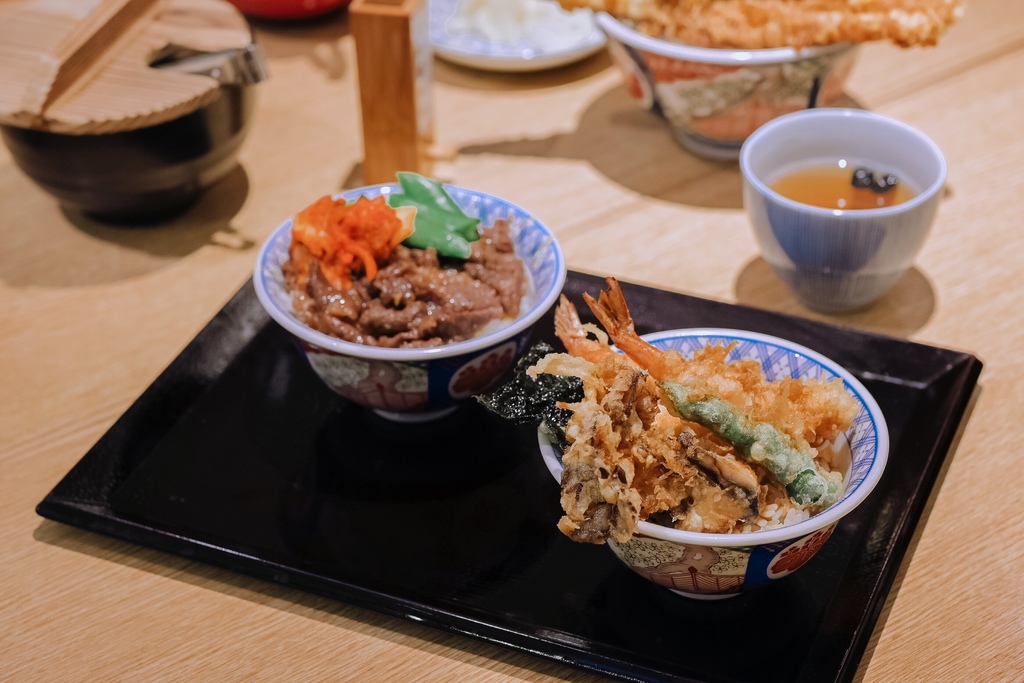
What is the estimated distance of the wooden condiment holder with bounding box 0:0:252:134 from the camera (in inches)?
58.7

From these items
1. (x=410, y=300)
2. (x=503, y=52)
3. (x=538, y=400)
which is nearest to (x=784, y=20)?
(x=503, y=52)

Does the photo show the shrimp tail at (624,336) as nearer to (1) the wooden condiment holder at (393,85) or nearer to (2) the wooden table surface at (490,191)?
(2) the wooden table surface at (490,191)

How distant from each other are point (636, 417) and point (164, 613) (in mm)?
583

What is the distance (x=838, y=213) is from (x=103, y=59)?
120 centimetres

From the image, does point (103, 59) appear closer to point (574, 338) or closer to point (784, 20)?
point (574, 338)

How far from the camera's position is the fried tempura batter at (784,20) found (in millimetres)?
1653

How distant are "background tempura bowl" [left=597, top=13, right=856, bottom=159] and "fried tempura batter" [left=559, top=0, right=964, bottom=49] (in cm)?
2

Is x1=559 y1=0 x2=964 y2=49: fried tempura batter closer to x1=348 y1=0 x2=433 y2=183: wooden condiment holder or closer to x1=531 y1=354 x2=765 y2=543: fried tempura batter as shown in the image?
x1=348 y1=0 x2=433 y2=183: wooden condiment holder

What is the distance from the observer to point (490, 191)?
1.88 meters

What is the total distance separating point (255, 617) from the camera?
1091mm

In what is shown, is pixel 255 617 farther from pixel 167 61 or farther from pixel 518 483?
pixel 167 61

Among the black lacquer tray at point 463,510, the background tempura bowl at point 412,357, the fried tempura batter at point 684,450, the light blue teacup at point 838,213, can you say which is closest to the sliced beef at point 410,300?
the background tempura bowl at point 412,357

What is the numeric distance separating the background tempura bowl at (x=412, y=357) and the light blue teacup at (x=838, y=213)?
35 centimetres

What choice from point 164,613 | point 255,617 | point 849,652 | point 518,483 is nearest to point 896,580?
point 849,652
